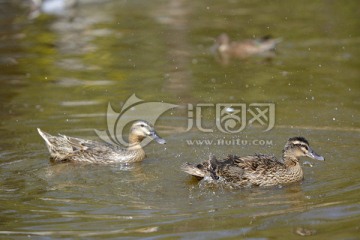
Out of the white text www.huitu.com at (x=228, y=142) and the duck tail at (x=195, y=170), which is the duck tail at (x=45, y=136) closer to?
the white text www.huitu.com at (x=228, y=142)

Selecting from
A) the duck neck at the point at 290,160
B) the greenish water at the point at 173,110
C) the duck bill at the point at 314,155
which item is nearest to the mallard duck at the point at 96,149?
the greenish water at the point at 173,110

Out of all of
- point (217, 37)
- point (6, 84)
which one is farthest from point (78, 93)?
point (217, 37)

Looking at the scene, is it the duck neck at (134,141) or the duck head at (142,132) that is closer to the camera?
the duck head at (142,132)

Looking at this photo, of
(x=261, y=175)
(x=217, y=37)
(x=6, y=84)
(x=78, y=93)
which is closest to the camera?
(x=261, y=175)

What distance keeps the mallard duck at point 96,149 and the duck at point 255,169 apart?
46.3 inches

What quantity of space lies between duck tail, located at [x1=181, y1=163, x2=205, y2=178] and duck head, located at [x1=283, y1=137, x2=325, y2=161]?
0.93 meters

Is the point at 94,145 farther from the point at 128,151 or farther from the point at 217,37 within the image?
the point at 217,37

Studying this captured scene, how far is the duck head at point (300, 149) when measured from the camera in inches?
362

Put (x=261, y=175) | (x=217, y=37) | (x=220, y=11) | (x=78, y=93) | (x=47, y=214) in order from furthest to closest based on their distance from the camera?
(x=220, y=11)
(x=217, y=37)
(x=78, y=93)
(x=261, y=175)
(x=47, y=214)

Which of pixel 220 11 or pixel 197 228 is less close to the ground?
pixel 220 11

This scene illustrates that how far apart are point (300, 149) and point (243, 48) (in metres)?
6.54

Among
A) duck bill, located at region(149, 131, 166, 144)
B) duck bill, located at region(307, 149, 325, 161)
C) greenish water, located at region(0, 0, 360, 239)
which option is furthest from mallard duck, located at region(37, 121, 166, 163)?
duck bill, located at region(307, 149, 325, 161)

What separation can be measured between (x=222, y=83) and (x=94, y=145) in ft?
10.9

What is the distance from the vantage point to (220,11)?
760 inches
